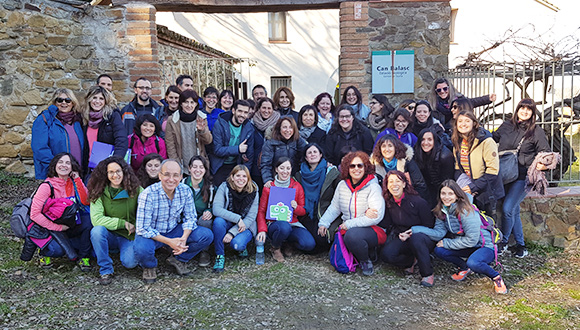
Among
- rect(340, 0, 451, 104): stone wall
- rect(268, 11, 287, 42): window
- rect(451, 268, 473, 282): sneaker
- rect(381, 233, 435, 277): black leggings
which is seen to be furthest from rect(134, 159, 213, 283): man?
rect(268, 11, 287, 42): window

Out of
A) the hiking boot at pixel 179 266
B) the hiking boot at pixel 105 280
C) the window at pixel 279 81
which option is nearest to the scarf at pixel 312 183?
the hiking boot at pixel 179 266

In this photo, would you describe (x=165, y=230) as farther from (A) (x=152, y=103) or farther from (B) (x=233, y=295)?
(A) (x=152, y=103)

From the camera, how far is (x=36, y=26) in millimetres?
6441

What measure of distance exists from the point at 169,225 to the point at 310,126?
1.78m

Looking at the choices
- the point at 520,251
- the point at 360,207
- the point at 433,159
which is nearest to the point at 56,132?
the point at 360,207

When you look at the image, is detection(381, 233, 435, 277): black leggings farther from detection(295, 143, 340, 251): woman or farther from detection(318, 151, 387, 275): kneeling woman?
detection(295, 143, 340, 251): woman

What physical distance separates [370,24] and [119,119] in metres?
4.11

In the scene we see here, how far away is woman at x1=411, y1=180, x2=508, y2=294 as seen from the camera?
3.97 m

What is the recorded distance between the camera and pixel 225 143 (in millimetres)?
4727

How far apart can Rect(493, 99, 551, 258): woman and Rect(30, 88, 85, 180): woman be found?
427 centimetres

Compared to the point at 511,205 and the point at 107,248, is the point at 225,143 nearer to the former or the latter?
the point at 107,248

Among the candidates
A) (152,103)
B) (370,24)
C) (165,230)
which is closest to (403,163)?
(165,230)

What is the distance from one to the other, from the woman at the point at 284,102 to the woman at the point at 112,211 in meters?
1.83

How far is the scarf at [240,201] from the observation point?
4410 mm
